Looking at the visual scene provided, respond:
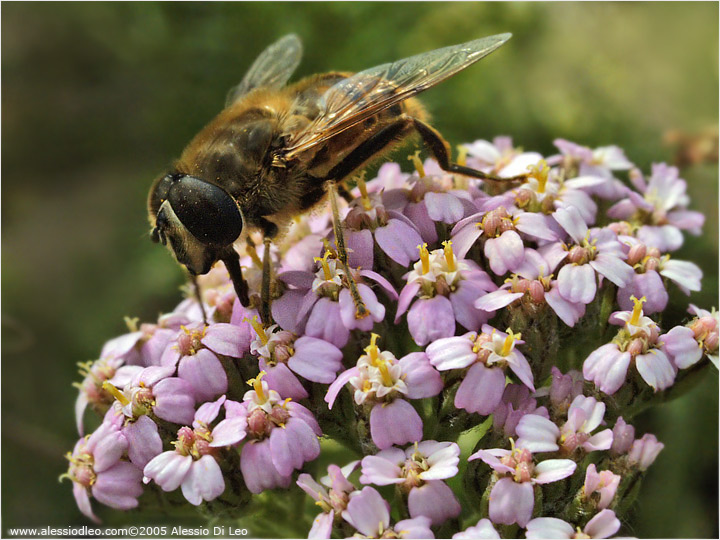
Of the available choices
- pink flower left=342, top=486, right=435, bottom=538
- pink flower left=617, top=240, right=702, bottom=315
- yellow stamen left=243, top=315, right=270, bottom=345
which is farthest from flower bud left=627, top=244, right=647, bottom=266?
yellow stamen left=243, top=315, right=270, bottom=345

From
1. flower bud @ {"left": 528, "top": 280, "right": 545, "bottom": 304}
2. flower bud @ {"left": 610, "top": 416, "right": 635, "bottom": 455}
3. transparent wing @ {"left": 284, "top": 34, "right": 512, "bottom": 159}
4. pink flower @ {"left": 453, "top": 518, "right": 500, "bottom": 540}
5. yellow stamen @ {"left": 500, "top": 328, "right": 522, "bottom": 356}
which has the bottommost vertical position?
flower bud @ {"left": 610, "top": 416, "right": 635, "bottom": 455}

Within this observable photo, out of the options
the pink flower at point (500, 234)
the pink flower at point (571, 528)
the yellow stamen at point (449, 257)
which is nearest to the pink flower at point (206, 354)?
the yellow stamen at point (449, 257)

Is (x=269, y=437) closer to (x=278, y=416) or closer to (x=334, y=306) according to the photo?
(x=278, y=416)

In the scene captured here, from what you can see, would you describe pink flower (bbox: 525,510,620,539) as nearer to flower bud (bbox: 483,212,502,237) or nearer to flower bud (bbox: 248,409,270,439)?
flower bud (bbox: 248,409,270,439)

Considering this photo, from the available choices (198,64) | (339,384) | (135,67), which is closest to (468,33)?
(198,64)

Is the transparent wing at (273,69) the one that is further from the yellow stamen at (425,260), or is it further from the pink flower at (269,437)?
the pink flower at (269,437)

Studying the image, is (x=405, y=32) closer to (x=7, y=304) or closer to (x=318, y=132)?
(x=318, y=132)
